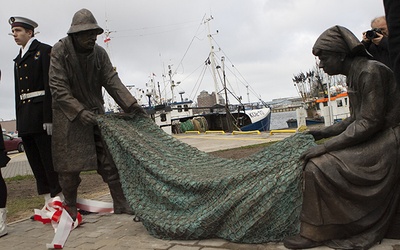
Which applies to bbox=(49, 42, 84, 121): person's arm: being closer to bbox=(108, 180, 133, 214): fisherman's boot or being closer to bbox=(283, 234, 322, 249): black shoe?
bbox=(108, 180, 133, 214): fisherman's boot

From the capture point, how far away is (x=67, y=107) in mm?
4074

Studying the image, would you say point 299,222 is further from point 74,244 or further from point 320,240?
point 74,244

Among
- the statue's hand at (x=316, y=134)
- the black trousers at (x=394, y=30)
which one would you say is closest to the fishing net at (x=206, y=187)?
the statue's hand at (x=316, y=134)

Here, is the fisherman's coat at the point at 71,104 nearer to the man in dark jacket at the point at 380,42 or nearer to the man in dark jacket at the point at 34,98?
the man in dark jacket at the point at 34,98

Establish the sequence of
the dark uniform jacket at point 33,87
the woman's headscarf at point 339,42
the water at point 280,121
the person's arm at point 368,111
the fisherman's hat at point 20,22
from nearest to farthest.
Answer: the person's arm at point 368,111, the woman's headscarf at point 339,42, the dark uniform jacket at point 33,87, the fisherman's hat at point 20,22, the water at point 280,121

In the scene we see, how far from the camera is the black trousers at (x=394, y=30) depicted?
1678mm

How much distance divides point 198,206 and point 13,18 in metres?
3.34

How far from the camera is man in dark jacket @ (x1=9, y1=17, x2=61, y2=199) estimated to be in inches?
175

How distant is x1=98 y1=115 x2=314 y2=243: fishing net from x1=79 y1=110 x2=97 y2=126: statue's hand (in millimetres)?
92

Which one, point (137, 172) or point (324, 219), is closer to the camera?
point (324, 219)

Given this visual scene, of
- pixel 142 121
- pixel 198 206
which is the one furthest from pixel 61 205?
pixel 198 206

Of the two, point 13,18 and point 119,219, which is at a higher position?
point 13,18

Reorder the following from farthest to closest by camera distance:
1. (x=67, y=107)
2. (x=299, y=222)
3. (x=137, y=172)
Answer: (x=67, y=107) → (x=137, y=172) → (x=299, y=222)

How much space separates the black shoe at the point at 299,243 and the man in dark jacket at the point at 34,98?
2975 millimetres
